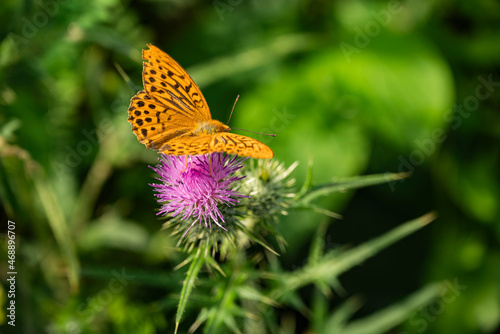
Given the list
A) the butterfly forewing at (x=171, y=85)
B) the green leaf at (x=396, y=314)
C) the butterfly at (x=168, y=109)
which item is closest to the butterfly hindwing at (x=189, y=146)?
the butterfly at (x=168, y=109)

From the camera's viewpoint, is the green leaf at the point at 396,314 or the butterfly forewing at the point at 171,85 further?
the green leaf at the point at 396,314

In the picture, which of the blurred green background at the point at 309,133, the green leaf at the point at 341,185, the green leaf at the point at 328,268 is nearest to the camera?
the green leaf at the point at 341,185

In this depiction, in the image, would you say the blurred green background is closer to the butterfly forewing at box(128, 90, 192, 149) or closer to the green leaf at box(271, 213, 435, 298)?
the green leaf at box(271, 213, 435, 298)

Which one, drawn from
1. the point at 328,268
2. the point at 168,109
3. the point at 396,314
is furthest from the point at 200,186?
the point at 396,314

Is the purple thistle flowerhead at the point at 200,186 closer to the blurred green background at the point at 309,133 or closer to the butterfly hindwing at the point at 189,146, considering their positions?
the butterfly hindwing at the point at 189,146

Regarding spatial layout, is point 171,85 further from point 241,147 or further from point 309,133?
point 309,133

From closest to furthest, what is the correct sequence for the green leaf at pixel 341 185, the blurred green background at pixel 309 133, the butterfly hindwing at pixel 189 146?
the butterfly hindwing at pixel 189 146 < the green leaf at pixel 341 185 < the blurred green background at pixel 309 133
